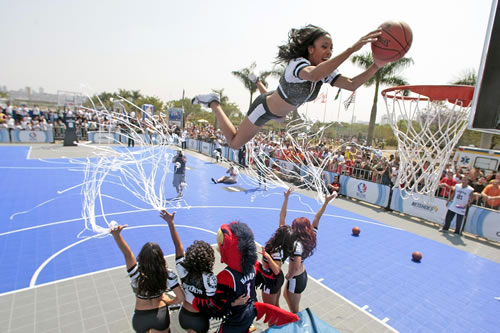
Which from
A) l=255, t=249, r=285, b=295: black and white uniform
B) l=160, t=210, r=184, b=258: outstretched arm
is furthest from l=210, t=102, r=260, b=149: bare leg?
l=255, t=249, r=285, b=295: black and white uniform

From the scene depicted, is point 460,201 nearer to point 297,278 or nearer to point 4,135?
point 297,278

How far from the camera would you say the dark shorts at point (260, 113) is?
3624 mm

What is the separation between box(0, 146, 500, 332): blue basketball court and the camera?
5.62 m

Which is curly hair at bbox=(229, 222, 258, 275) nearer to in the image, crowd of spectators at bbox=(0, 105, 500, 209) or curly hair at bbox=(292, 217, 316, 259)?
curly hair at bbox=(292, 217, 316, 259)

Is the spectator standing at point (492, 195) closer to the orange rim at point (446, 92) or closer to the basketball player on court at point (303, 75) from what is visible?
the orange rim at point (446, 92)

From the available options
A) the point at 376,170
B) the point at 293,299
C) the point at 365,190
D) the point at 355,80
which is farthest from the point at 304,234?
the point at 376,170

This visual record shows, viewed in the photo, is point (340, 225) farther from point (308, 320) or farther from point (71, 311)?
point (71, 311)

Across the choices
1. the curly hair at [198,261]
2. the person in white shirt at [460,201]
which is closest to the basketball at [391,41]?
the curly hair at [198,261]

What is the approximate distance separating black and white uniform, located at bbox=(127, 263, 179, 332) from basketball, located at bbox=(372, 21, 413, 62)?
3.35m

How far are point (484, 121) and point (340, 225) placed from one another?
24.9ft

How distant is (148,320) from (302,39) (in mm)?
3654

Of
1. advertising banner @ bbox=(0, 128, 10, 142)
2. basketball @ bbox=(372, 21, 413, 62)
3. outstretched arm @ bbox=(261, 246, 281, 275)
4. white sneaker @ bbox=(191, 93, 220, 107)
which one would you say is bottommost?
advertising banner @ bbox=(0, 128, 10, 142)

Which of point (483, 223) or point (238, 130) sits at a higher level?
point (238, 130)

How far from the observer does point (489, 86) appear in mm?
3256
